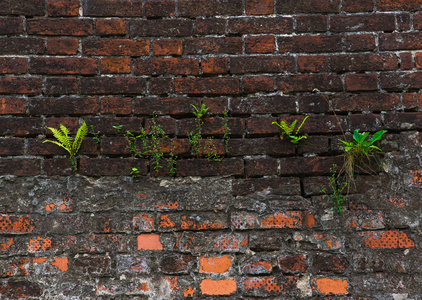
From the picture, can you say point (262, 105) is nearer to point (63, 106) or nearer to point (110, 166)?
point (110, 166)

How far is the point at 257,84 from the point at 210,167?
0.55m

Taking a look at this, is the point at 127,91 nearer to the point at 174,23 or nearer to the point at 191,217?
the point at 174,23

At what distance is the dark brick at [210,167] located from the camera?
1.81 meters

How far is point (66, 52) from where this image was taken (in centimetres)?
185

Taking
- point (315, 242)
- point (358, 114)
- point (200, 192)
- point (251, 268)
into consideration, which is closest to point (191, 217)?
point (200, 192)

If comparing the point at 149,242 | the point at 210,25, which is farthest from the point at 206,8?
the point at 149,242

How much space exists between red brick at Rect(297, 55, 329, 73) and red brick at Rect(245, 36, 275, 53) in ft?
0.61

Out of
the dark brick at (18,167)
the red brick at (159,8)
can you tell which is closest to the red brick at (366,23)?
the red brick at (159,8)

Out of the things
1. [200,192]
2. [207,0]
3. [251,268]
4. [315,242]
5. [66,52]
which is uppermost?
[207,0]

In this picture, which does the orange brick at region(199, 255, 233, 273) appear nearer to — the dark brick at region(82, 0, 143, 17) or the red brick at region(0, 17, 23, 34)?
the dark brick at region(82, 0, 143, 17)

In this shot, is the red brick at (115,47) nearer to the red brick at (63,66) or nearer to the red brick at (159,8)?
the red brick at (63,66)

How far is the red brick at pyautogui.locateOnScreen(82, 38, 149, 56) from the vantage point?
1.86 metres

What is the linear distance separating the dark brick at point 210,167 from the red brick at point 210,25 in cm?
76

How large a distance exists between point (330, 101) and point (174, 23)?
102 cm
